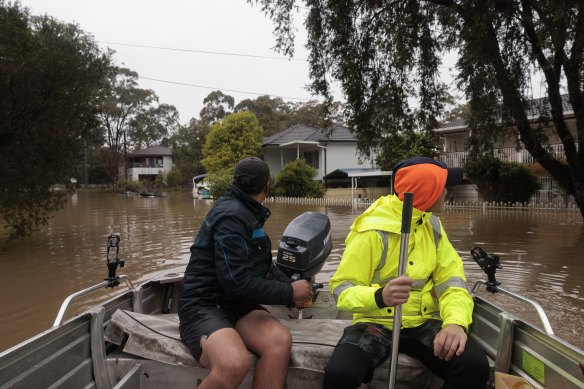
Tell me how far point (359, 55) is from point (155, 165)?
63542mm

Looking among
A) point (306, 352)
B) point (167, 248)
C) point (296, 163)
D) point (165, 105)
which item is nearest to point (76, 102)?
point (167, 248)

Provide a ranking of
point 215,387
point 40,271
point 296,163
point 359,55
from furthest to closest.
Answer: point 296,163 < point 359,55 < point 40,271 < point 215,387

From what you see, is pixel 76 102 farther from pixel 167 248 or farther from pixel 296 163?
pixel 296 163

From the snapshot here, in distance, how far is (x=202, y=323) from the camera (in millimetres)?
2576

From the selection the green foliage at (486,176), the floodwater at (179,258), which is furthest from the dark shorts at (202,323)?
the green foliage at (486,176)

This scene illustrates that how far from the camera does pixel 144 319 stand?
3.02 metres

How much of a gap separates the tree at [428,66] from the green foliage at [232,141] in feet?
84.2

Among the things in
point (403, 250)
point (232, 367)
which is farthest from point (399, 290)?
point (232, 367)

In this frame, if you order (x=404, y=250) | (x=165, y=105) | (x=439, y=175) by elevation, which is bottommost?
(x=404, y=250)

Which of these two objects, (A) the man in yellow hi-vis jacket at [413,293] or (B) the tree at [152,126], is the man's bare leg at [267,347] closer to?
(A) the man in yellow hi-vis jacket at [413,293]

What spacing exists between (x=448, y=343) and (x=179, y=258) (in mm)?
8981

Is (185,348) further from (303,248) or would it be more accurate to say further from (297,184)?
(297,184)

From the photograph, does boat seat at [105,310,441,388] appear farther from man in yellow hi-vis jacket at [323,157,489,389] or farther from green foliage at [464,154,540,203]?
green foliage at [464,154,540,203]

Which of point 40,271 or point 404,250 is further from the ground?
point 404,250
